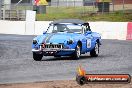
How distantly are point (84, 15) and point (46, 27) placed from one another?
12.1 metres

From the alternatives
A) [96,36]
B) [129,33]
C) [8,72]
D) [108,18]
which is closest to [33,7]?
[108,18]

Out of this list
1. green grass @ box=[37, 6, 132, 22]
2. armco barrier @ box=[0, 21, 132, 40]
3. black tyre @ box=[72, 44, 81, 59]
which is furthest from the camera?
green grass @ box=[37, 6, 132, 22]

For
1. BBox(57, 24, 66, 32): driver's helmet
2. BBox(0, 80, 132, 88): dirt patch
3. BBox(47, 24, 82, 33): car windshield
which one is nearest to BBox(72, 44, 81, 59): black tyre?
BBox(47, 24, 82, 33): car windshield

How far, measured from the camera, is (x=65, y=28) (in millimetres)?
20844

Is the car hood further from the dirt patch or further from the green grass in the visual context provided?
the green grass

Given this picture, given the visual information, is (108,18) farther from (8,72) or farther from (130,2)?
(8,72)

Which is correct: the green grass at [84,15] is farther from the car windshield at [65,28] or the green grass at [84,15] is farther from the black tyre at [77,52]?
the black tyre at [77,52]

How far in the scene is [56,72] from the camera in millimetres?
15414

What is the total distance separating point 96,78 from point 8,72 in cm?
733

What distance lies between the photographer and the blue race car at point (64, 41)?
19.5m

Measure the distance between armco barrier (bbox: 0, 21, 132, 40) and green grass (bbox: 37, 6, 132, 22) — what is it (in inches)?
323

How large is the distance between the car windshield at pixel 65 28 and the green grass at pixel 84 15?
29.9 meters

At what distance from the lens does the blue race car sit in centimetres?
1948

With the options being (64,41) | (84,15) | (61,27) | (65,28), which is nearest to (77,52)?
(64,41)
